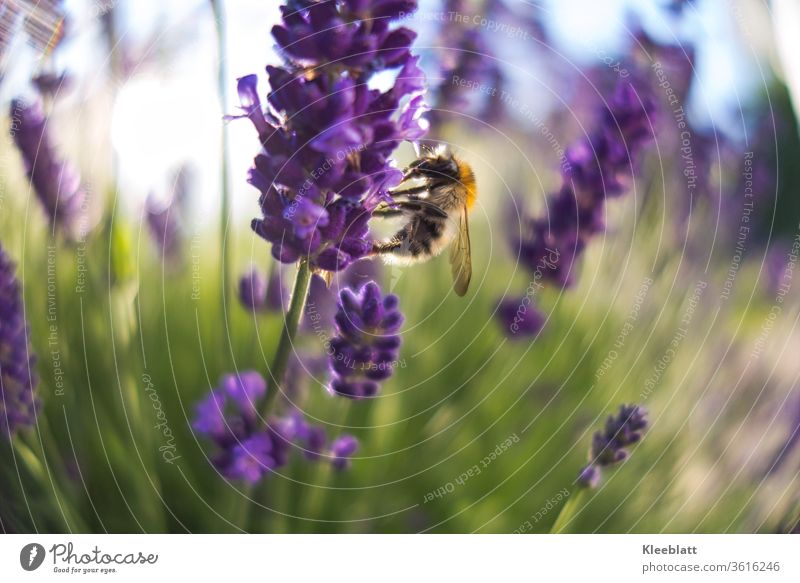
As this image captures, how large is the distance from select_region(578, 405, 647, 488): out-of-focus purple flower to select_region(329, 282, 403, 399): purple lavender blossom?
0.20 meters

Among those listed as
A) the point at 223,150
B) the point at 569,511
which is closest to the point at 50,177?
the point at 223,150

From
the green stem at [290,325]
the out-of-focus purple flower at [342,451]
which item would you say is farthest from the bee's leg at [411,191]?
the out-of-focus purple flower at [342,451]

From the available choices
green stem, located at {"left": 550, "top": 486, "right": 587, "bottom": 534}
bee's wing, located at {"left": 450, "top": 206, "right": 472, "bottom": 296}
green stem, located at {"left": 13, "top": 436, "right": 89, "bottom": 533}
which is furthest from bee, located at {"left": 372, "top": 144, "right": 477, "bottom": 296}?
green stem, located at {"left": 13, "top": 436, "right": 89, "bottom": 533}

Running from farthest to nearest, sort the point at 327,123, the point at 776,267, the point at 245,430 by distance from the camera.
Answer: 1. the point at 776,267
2. the point at 245,430
3. the point at 327,123

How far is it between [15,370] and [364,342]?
1.01ft

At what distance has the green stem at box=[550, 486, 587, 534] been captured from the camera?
2.01 feet

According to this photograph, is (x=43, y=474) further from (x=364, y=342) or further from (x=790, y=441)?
(x=790, y=441)

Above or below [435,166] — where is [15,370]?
below

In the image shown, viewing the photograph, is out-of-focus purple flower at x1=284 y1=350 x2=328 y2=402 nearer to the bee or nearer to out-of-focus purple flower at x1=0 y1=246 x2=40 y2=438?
the bee

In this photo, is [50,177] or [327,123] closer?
[327,123]

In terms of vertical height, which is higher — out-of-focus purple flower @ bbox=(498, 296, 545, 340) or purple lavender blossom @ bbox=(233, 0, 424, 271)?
purple lavender blossom @ bbox=(233, 0, 424, 271)

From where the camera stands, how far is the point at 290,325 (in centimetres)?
49

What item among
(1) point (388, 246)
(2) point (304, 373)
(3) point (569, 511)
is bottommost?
(3) point (569, 511)
